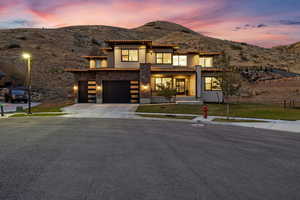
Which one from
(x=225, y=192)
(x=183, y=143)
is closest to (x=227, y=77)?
(x=183, y=143)

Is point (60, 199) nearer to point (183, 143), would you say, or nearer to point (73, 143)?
point (73, 143)

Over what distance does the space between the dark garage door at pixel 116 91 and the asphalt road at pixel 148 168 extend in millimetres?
20593

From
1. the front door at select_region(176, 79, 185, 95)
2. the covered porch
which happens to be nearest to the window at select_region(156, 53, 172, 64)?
the covered porch

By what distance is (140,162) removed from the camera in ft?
23.1

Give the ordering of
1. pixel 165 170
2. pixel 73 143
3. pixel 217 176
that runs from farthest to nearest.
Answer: pixel 73 143 → pixel 165 170 → pixel 217 176

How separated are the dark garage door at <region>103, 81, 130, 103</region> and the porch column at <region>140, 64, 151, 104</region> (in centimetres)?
222

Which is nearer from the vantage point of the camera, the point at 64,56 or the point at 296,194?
the point at 296,194

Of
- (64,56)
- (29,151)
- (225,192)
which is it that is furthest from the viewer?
(64,56)

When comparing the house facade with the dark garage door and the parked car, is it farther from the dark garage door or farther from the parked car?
the parked car

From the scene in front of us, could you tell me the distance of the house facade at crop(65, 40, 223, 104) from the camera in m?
30.6

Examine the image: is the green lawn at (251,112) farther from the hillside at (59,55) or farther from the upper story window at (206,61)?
the hillside at (59,55)

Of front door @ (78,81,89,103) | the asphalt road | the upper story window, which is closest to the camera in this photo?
the asphalt road

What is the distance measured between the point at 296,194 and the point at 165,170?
10.4 ft

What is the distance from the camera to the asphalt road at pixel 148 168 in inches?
191
